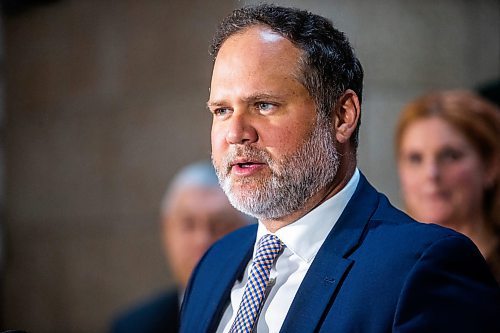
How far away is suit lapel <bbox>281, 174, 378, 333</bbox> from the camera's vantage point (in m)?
1.81

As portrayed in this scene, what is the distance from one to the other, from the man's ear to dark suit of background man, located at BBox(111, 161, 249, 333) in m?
1.72

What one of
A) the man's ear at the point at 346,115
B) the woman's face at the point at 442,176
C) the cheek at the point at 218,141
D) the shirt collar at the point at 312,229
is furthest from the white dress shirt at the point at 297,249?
the woman's face at the point at 442,176

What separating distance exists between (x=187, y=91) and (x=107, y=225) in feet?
3.07

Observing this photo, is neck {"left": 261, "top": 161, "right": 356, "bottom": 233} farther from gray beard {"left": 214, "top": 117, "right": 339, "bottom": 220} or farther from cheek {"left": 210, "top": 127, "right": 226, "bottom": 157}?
cheek {"left": 210, "top": 127, "right": 226, "bottom": 157}

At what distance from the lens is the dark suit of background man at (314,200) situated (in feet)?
5.67

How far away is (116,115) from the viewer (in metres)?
4.96

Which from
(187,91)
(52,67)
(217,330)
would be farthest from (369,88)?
(217,330)

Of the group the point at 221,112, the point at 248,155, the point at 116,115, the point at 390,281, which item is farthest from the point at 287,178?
the point at 116,115

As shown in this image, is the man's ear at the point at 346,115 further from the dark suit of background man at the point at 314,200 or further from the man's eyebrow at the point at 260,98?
the man's eyebrow at the point at 260,98

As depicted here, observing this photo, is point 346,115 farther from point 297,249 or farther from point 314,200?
point 297,249

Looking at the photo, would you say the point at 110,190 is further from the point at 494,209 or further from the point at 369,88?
the point at 494,209

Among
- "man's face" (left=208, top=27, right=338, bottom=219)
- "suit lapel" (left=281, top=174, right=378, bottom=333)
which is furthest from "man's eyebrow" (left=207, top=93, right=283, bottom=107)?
"suit lapel" (left=281, top=174, right=378, bottom=333)

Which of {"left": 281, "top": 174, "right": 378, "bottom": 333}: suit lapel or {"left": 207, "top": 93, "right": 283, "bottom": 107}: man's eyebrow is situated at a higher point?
{"left": 207, "top": 93, "right": 283, "bottom": 107}: man's eyebrow

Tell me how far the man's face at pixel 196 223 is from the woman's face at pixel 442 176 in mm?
803
